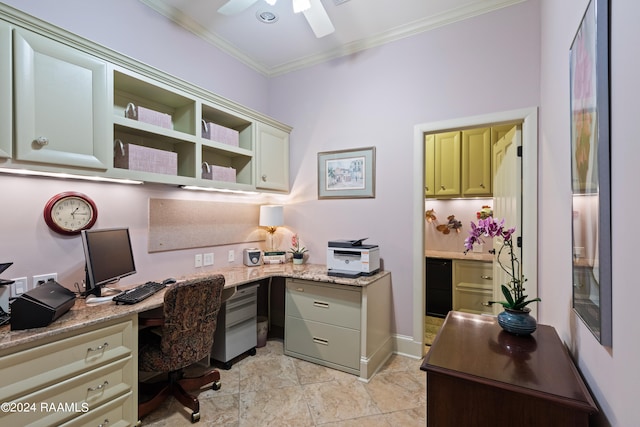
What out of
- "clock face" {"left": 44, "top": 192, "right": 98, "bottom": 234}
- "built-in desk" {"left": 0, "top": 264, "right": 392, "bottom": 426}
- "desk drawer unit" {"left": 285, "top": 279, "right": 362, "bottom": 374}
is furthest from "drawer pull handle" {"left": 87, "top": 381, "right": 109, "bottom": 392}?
"desk drawer unit" {"left": 285, "top": 279, "right": 362, "bottom": 374}

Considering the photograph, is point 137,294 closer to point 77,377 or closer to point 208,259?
point 77,377

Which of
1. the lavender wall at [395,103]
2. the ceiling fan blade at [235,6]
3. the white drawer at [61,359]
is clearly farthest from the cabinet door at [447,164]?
the white drawer at [61,359]

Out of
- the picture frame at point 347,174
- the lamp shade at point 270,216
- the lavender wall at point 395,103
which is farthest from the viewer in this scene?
the lamp shade at point 270,216

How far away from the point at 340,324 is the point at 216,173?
1.69m

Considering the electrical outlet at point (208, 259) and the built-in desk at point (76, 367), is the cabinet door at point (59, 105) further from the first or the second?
the electrical outlet at point (208, 259)

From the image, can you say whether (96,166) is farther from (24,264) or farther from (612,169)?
(612,169)

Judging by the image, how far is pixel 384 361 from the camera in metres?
2.64

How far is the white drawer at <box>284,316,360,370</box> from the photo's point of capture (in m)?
2.40

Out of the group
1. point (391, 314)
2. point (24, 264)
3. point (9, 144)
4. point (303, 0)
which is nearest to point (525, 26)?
point (303, 0)

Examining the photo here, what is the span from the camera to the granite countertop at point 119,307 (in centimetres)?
128

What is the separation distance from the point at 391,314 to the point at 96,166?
262 centimetres

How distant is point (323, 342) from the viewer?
2.54 meters

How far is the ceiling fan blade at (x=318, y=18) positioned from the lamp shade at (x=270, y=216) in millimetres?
1712

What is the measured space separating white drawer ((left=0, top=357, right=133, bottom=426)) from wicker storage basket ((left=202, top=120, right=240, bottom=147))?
176 cm
